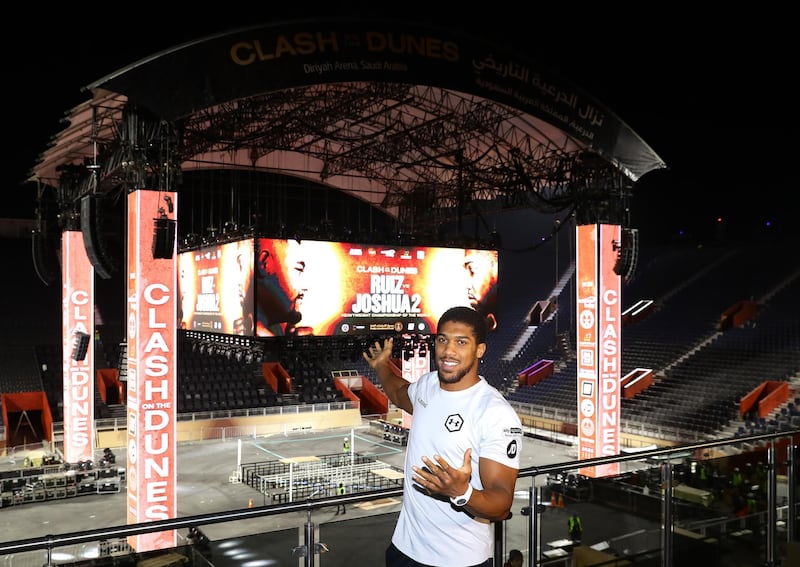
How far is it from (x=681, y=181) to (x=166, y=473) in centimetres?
2681

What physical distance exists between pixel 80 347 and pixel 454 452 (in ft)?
54.1

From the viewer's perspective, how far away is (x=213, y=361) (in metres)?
29.0

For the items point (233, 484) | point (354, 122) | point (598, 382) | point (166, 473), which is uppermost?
point (354, 122)

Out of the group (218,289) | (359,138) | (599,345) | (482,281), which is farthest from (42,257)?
(599,345)

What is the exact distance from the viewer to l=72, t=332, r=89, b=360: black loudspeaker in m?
17.3

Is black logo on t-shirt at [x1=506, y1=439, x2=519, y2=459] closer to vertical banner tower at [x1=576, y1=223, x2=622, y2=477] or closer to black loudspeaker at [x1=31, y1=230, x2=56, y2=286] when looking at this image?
vertical banner tower at [x1=576, y1=223, x2=622, y2=477]

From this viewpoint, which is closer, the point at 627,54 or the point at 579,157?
the point at 579,157

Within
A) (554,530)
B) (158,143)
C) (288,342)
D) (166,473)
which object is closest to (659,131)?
(288,342)

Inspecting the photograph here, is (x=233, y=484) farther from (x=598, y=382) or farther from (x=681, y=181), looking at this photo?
(x=681, y=181)

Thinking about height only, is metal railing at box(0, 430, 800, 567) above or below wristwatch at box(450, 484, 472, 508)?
below

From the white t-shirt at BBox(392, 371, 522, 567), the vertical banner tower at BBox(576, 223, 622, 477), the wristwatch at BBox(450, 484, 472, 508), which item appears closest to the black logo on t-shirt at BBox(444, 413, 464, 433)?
the white t-shirt at BBox(392, 371, 522, 567)

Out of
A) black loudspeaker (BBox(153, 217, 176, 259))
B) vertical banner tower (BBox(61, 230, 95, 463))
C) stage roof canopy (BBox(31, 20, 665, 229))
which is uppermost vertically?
stage roof canopy (BBox(31, 20, 665, 229))

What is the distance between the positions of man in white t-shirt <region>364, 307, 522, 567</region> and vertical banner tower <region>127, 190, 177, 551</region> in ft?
27.8

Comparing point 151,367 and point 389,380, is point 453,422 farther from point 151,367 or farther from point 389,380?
point 151,367
